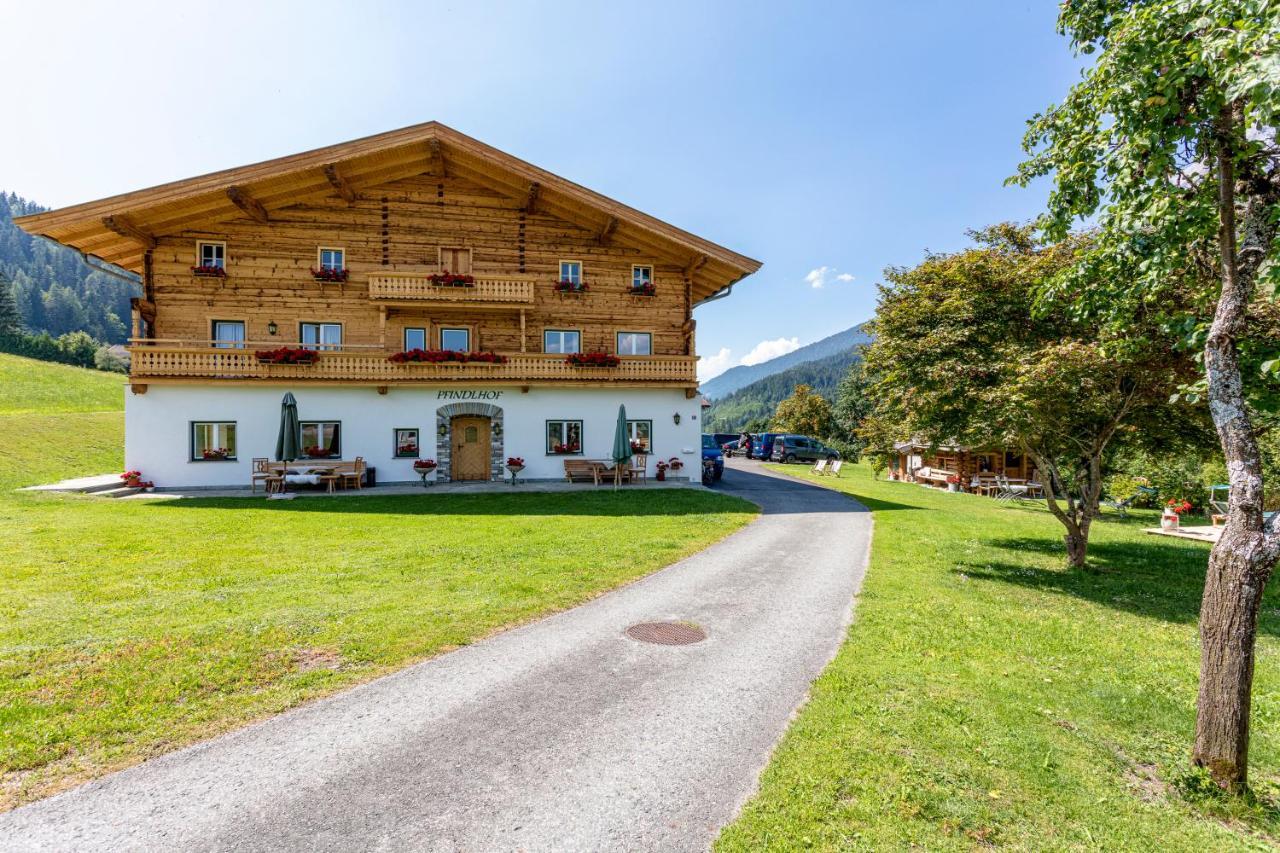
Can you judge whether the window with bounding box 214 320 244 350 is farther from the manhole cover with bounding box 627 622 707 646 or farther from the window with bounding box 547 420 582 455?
the manhole cover with bounding box 627 622 707 646

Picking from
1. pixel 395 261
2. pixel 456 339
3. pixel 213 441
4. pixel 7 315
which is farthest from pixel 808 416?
pixel 7 315

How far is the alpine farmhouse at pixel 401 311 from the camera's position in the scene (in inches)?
805

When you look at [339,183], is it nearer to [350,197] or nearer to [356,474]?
[350,197]

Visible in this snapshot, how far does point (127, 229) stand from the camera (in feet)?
65.8

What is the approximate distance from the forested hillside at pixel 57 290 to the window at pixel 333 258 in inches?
3847

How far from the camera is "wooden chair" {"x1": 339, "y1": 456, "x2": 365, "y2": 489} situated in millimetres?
20344

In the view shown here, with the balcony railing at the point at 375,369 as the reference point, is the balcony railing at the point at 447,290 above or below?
above

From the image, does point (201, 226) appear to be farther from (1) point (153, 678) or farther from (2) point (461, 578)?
(1) point (153, 678)

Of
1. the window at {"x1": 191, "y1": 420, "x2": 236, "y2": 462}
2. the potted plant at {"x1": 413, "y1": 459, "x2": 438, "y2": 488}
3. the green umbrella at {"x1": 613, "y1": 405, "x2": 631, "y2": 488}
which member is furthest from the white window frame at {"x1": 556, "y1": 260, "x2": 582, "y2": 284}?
the window at {"x1": 191, "y1": 420, "x2": 236, "y2": 462}

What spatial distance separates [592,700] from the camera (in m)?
5.41

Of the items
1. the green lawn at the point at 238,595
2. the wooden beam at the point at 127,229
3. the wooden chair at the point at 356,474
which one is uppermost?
the wooden beam at the point at 127,229

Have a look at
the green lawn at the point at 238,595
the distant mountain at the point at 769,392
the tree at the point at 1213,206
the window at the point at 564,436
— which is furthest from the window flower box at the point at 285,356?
the distant mountain at the point at 769,392

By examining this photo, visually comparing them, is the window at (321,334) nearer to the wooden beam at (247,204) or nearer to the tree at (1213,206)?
the wooden beam at (247,204)

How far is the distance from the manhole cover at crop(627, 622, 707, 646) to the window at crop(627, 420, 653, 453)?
16.2 meters
